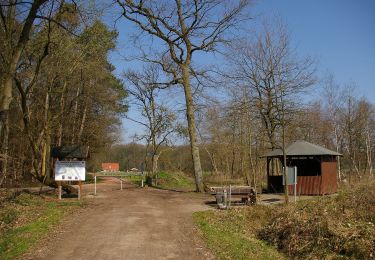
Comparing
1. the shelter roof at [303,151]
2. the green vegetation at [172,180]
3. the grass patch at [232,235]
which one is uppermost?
the shelter roof at [303,151]

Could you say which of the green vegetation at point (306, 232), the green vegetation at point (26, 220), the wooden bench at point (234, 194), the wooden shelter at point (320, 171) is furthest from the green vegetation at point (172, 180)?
the green vegetation at point (306, 232)

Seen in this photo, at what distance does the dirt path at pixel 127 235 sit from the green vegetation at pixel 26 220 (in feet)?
1.61

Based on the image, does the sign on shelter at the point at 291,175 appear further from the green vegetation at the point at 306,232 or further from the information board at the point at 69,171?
the information board at the point at 69,171

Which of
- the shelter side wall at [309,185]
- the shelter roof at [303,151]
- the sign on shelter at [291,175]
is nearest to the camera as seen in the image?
the sign on shelter at [291,175]

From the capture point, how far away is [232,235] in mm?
12523

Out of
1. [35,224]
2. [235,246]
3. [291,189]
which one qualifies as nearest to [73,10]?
[35,224]

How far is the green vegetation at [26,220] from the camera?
10797 mm

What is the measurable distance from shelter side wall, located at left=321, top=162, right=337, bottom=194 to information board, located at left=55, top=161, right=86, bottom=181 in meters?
14.7

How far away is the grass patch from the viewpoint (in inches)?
409

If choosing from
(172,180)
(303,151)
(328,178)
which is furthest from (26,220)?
(172,180)

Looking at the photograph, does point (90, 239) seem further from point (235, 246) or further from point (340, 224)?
point (340, 224)

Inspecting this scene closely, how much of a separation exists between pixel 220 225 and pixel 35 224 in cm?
585

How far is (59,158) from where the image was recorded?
2161cm

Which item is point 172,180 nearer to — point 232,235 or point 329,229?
point 232,235
